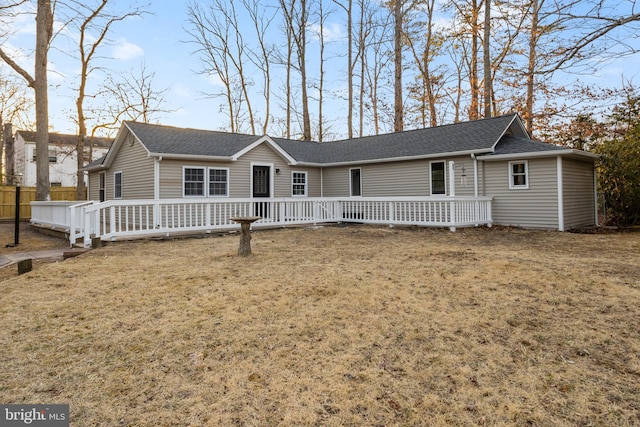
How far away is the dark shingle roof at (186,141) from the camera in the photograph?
12.2 m

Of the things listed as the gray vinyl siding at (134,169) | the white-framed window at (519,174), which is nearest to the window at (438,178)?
the white-framed window at (519,174)

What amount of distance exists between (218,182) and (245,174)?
1.12m

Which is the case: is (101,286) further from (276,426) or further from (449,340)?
(449,340)

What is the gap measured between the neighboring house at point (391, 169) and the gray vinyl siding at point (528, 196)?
0.03 m

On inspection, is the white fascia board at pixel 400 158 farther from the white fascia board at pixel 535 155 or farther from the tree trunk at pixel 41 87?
the tree trunk at pixel 41 87

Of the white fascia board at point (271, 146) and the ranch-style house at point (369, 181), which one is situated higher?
the white fascia board at point (271, 146)

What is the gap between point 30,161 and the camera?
31812mm

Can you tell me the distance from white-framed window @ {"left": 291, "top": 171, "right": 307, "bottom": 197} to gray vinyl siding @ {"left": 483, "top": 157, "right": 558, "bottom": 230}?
7.40 metres

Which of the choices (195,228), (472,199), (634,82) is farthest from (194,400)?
(634,82)

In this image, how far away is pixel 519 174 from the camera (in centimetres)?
1203

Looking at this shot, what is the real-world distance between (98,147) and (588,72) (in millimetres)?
39742

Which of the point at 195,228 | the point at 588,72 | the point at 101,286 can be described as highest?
the point at 588,72

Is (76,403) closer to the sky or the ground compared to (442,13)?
closer to the ground

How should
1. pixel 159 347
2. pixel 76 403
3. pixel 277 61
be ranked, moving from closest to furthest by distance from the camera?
pixel 76 403
pixel 159 347
pixel 277 61
